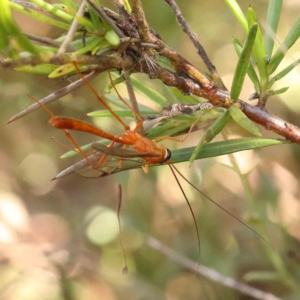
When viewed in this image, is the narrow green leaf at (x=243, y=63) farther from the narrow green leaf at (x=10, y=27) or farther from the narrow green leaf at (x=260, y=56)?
the narrow green leaf at (x=10, y=27)

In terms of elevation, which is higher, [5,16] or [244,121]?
[5,16]

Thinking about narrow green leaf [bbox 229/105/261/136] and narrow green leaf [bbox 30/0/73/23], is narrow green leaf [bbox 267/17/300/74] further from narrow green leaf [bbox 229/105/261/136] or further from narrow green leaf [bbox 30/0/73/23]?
narrow green leaf [bbox 30/0/73/23]

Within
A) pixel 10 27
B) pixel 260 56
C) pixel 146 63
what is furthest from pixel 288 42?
pixel 10 27

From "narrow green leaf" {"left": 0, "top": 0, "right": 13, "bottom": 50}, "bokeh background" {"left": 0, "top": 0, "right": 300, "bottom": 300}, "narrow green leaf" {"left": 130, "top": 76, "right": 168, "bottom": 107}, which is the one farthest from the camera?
"bokeh background" {"left": 0, "top": 0, "right": 300, "bottom": 300}

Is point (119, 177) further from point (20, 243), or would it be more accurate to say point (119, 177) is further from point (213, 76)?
point (213, 76)

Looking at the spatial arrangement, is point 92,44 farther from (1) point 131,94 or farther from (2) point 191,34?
(2) point 191,34

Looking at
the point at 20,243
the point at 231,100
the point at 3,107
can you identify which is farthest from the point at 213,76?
the point at 20,243

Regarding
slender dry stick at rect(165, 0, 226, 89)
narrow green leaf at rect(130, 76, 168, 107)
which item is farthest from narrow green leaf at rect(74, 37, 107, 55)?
narrow green leaf at rect(130, 76, 168, 107)
